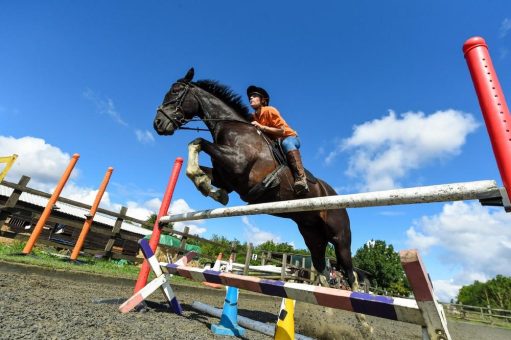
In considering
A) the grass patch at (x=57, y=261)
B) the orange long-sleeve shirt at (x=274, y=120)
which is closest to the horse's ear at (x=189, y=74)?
the orange long-sleeve shirt at (x=274, y=120)

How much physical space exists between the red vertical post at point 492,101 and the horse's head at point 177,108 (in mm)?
3356

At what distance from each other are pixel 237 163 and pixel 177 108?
1359 millimetres

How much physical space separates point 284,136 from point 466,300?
402 ft

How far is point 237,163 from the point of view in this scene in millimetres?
3529

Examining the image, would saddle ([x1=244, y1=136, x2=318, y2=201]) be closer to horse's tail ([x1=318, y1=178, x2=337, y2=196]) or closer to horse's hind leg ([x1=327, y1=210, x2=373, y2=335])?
horse's tail ([x1=318, y1=178, x2=337, y2=196])

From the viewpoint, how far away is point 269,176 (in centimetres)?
358

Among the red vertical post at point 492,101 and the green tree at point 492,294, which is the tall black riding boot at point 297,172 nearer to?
the red vertical post at point 492,101

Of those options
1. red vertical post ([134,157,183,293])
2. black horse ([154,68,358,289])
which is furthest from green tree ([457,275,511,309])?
red vertical post ([134,157,183,293])

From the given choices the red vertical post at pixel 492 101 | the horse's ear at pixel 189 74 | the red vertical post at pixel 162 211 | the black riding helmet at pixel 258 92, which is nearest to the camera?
the red vertical post at pixel 492 101

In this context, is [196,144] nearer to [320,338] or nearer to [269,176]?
[269,176]

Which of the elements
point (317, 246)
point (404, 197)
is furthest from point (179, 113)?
point (404, 197)

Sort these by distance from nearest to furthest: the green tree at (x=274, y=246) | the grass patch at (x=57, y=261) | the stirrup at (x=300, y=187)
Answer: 1. the stirrup at (x=300, y=187)
2. the grass patch at (x=57, y=261)
3. the green tree at (x=274, y=246)

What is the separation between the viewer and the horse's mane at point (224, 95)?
14.9ft

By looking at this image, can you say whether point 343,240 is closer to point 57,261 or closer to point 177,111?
point 177,111
